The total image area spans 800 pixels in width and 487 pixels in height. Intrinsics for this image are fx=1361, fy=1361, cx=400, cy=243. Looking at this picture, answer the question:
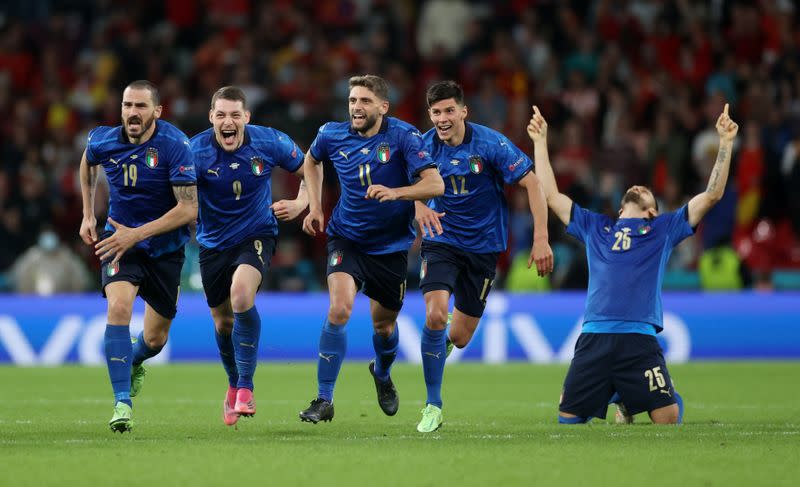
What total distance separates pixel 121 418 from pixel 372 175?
2.58 m

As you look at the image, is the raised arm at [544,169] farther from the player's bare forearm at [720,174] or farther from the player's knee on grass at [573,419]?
the player's knee on grass at [573,419]

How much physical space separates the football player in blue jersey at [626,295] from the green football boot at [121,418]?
10.4 ft

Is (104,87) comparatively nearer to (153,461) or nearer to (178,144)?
(178,144)

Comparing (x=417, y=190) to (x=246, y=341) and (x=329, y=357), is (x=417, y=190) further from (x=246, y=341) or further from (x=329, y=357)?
(x=246, y=341)

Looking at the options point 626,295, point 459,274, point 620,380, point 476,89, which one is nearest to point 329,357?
point 459,274

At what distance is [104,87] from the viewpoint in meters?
21.7

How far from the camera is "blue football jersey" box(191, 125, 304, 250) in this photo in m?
10.2

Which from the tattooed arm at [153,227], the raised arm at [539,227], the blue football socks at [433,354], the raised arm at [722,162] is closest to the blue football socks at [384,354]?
the blue football socks at [433,354]

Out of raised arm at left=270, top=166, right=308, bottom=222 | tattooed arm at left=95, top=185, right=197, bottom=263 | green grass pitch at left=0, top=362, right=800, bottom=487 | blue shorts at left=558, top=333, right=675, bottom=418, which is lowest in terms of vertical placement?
green grass pitch at left=0, top=362, right=800, bottom=487

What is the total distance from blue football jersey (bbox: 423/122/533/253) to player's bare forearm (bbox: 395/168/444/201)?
0.84 metres

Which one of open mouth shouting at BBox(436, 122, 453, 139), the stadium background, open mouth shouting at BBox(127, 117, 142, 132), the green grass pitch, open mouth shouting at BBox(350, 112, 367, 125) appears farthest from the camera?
the stadium background

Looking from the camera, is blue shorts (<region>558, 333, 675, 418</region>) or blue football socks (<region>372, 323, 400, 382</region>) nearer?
blue shorts (<region>558, 333, 675, 418</region>)

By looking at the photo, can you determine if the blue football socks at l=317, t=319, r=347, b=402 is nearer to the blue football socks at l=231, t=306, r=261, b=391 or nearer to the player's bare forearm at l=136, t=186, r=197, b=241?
the blue football socks at l=231, t=306, r=261, b=391

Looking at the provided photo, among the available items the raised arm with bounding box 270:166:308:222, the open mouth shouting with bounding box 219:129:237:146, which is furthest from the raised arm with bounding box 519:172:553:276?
the open mouth shouting with bounding box 219:129:237:146
